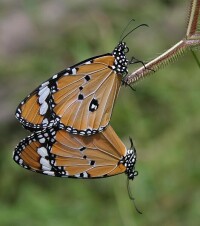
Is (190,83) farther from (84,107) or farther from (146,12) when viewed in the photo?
(84,107)

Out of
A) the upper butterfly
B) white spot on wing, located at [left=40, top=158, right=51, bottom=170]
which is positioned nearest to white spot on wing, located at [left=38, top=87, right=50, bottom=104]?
the upper butterfly

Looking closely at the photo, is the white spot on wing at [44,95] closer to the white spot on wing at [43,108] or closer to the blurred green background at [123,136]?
the white spot on wing at [43,108]

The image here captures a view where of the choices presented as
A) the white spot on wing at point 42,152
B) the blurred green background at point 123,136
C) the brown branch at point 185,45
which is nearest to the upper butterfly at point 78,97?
the white spot on wing at point 42,152

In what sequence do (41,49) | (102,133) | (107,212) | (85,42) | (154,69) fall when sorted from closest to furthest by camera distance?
(154,69) → (102,133) → (107,212) → (85,42) → (41,49)

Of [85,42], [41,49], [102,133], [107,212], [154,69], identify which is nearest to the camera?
[154,69]

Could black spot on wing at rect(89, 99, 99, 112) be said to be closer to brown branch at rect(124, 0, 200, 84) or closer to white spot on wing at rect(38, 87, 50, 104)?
white spot on wing at rect(38, 87, 50, 104)

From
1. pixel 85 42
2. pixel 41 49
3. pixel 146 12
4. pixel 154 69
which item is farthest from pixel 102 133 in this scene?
pixel 41 49

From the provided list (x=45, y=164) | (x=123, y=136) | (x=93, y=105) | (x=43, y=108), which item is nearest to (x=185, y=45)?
(x=93, y=105)
